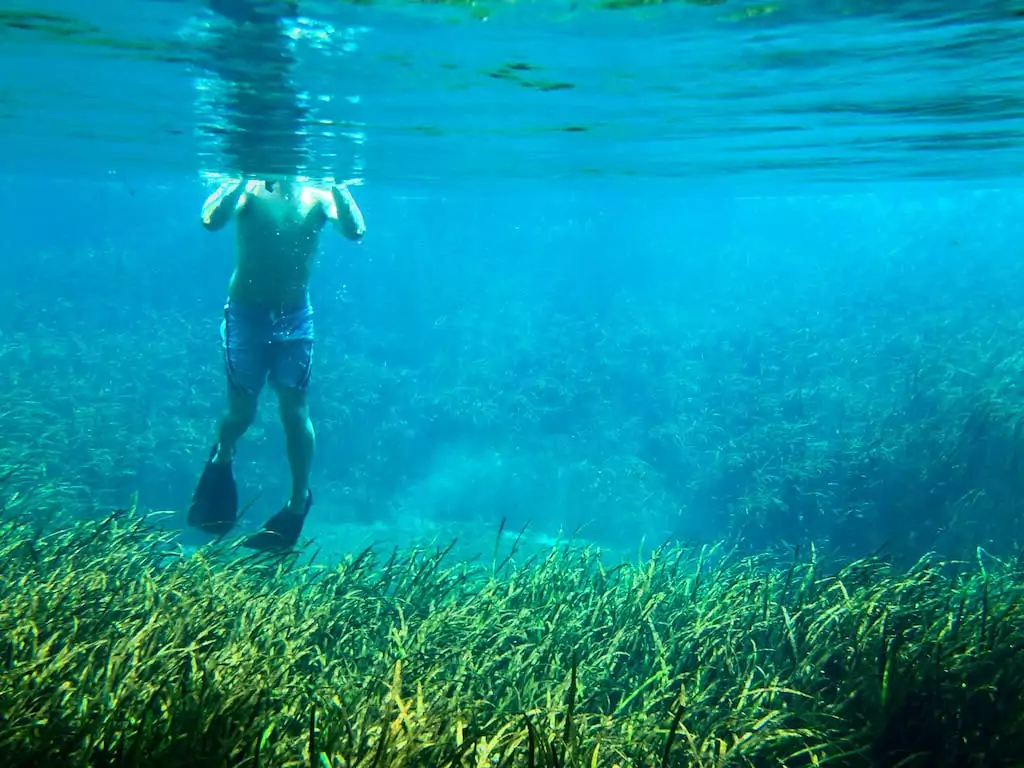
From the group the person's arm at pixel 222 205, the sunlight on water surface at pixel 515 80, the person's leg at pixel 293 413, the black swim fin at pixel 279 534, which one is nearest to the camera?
the sunlight on water surface at pixel 515 80

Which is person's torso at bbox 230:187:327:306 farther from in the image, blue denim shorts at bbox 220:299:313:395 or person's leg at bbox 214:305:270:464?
person's leg at bbox 214:305:270:464

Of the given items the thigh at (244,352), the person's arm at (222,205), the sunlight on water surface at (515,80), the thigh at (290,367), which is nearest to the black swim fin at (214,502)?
the thigh at (244,352)

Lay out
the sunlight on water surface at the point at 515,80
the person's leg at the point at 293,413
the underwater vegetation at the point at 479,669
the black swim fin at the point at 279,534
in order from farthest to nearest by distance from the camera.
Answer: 1. the person's leg at the point at 293,413
2. the black swim fin at the point at 279,534
3. the sunlight on water surface at the point at 515,80
4. the underwater vegetation at the point at 479,669

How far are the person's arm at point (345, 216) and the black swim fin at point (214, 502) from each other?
307 centimetres

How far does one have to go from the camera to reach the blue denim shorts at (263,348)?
317 inches

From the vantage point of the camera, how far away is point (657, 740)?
464cm

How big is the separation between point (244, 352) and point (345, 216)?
1965mm

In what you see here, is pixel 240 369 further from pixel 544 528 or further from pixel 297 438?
pixel 544 528

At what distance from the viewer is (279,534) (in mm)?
8070

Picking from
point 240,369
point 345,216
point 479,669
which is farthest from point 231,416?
point 479,669

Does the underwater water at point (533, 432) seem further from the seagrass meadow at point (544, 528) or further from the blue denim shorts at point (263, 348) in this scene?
the blue denim shorts at point (263, 348)

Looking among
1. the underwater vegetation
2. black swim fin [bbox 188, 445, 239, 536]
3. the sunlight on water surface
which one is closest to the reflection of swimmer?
black swim fin [bbox 188, 445, 239, 536]

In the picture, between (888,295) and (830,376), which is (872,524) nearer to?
(830,376)

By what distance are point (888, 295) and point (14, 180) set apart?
44810mm
